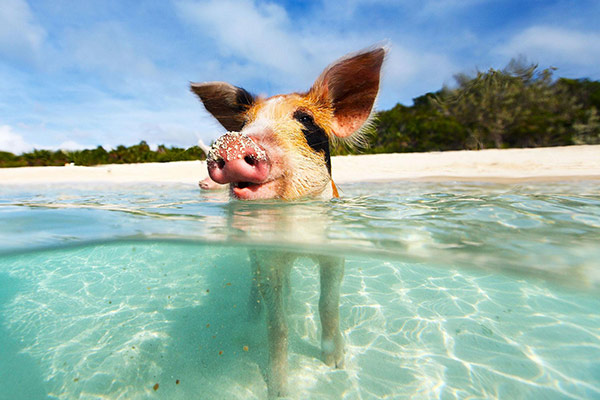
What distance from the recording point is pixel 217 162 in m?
2.41

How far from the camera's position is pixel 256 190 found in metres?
2.71

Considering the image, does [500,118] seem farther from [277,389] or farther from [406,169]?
[277,389]

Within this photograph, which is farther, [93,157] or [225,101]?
[93,157]

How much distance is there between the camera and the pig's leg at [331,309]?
294 centimetres

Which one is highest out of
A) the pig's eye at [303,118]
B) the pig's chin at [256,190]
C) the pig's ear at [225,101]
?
the pig's ear at [225,101]

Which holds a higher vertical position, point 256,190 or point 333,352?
point 256,190

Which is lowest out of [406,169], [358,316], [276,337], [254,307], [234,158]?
[358,316]

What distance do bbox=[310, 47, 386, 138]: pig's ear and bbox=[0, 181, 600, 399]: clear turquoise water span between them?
0.93 meters

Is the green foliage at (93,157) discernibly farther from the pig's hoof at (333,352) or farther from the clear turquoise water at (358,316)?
the pig's hoof at (333,352)

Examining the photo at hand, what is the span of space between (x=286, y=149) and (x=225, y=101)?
4.20 feet

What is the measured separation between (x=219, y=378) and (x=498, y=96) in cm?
2900

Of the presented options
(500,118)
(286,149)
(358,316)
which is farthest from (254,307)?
(500,118)

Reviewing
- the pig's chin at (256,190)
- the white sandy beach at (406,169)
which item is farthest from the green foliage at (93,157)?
the pig's chin at (256,190)

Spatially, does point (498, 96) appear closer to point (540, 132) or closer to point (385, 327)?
point (540, 132)
